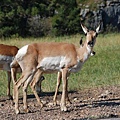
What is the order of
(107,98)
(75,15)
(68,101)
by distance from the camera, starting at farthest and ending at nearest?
(75,15), (107,98), (68,101)

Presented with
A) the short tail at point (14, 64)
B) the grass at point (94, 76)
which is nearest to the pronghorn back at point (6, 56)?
the short tail at point (14, 64)

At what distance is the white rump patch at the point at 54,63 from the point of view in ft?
38.3

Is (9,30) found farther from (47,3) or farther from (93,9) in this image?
(93,9)

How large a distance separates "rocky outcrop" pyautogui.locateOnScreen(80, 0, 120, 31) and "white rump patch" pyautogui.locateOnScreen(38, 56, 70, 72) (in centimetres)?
4711

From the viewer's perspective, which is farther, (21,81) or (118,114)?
(21,81)

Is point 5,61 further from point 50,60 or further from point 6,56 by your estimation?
point 50,60

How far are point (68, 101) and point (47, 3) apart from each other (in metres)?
40.8

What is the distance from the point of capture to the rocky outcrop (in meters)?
59.9

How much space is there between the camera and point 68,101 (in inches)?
503

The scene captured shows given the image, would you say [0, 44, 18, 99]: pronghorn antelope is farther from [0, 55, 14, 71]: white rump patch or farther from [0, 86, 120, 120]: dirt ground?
[0, 86, 120, 120]: dirt ground

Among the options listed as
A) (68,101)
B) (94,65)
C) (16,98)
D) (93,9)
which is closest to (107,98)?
(68,101)

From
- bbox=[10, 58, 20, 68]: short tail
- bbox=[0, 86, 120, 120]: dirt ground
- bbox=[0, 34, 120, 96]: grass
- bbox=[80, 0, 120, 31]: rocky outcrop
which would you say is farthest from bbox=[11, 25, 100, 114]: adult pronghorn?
bbox=[80, 0, 120, 31]: rocky outcrop

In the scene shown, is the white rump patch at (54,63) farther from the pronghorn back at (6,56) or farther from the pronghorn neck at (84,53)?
the pronghorn back at (6,56)

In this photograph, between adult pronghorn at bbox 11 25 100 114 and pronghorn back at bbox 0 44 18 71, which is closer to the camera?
adult pronghorn at bbox 11 25 100 114
